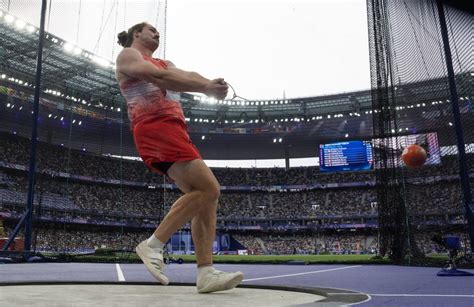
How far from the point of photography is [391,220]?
476 inches

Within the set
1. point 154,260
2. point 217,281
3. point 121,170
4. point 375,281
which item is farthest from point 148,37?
point 121,170

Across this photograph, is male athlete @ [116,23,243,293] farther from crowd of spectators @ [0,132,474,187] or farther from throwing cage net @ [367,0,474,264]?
crowd of spectators @ [0,132,474,187]

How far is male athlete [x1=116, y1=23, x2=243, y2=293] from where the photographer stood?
283cm

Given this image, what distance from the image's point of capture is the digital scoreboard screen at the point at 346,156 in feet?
152

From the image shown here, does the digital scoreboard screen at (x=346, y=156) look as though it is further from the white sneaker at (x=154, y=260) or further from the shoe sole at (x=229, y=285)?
the white sneaker at (x=154, y=260)

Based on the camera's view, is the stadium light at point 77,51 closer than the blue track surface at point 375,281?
No

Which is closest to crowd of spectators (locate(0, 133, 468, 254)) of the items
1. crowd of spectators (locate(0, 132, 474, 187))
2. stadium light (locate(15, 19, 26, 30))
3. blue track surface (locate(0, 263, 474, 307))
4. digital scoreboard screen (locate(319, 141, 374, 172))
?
crowd of spectators (locate(0, 132, 474, 187))

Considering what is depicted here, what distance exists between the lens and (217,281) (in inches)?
119

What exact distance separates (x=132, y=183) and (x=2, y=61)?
18.8 meters

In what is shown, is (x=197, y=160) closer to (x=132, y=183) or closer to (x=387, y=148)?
(x=387, y=148)

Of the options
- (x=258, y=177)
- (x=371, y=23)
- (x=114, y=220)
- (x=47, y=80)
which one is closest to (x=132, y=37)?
(x=371, y=23)

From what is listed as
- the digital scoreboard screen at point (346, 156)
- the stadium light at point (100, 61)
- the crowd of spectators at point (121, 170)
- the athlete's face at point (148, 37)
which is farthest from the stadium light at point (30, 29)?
the digital scoreboard screen at point (346, 156)

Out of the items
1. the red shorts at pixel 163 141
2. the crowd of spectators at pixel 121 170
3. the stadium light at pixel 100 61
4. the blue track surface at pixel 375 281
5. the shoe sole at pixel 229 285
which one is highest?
the stadium light at pixel 100 61

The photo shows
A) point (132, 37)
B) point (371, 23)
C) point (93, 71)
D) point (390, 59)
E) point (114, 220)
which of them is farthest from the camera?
point (114, 220)
